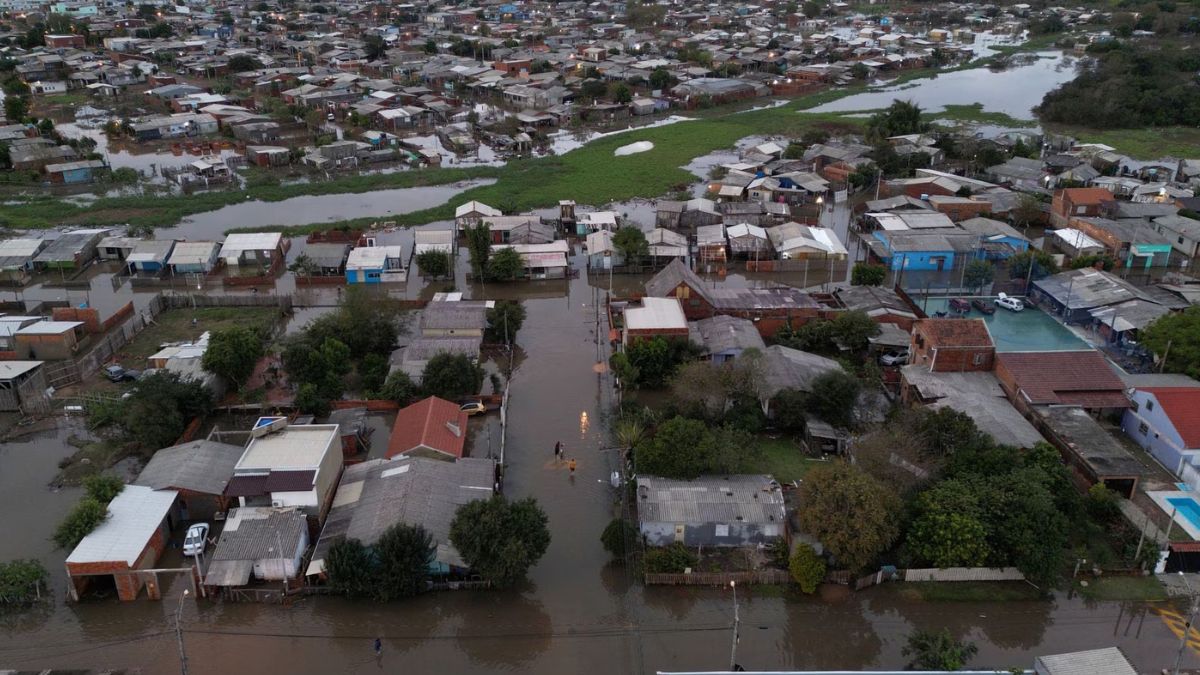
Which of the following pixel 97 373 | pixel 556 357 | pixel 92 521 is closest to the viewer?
pixel 92 521

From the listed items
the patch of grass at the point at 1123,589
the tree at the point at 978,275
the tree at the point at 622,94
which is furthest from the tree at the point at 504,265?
the tree at the point at 622,94

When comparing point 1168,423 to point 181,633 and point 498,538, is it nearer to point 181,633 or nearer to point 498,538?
point 498,538

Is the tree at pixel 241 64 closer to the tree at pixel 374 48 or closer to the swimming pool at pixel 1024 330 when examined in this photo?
the tree at pixel 374 48

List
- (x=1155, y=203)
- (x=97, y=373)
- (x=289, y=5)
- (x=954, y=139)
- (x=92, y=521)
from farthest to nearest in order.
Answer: (x=289, y=5), (x=954, y=139), (x=1155, y=203), (x=97, y=373), (x=92, y=521)

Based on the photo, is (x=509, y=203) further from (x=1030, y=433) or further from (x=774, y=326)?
(x=1030, y=433)

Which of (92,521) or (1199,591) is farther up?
(92,521)

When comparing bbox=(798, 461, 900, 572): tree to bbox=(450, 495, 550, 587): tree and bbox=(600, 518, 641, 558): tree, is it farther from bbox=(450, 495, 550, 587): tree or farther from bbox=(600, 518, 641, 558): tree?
bbox=(450, 495, 550, 587): tree

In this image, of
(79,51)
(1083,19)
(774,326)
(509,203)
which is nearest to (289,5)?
(79,51)
